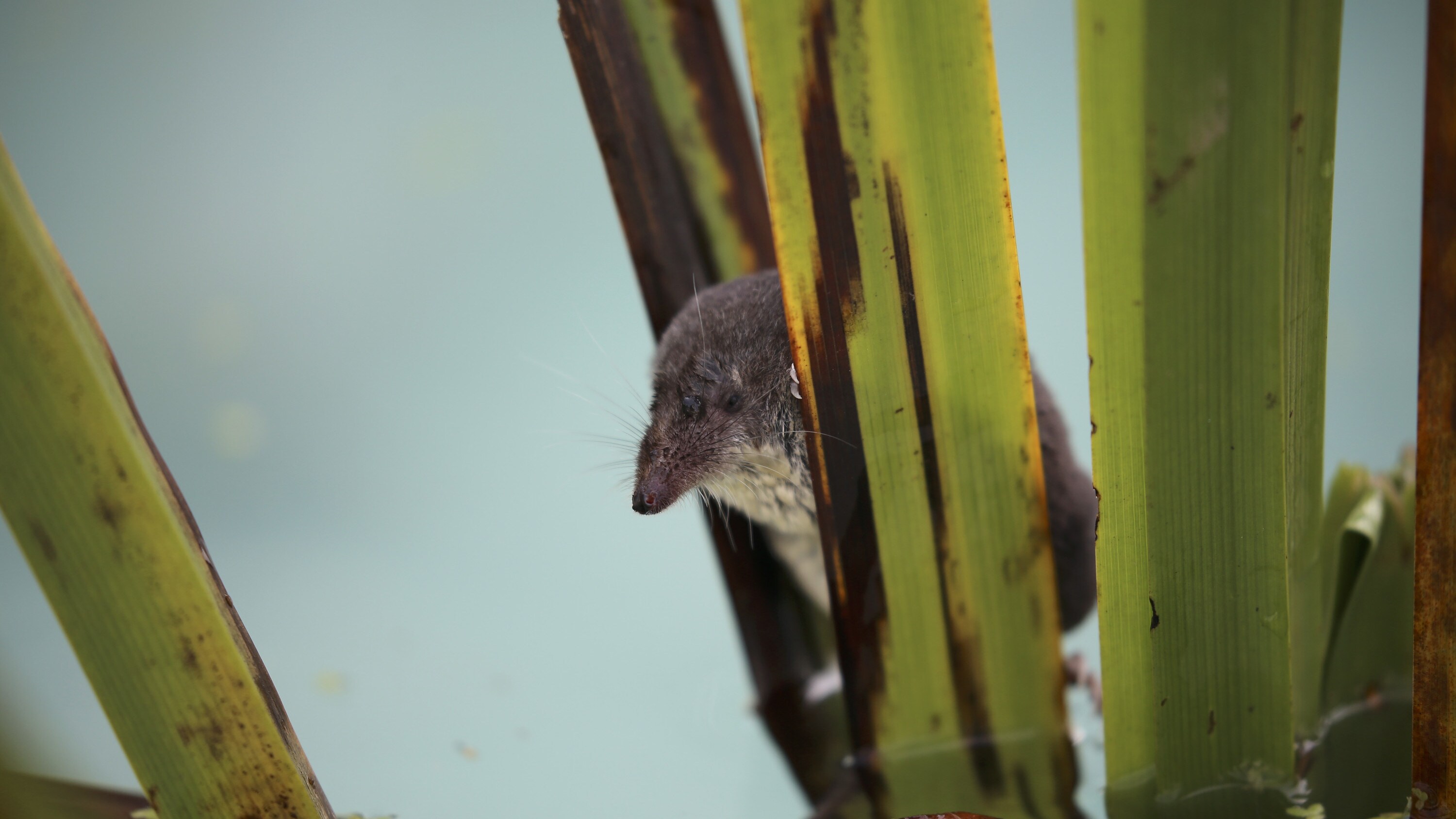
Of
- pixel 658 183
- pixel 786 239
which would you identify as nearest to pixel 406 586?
pixel 658 183

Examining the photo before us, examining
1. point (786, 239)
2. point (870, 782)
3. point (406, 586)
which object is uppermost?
point (786, 239)

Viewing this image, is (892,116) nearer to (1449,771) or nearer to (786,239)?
(786,239)

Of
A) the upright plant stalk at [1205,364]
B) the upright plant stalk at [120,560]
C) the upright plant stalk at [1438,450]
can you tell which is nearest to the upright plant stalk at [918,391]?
the upright plant stalk at [1205,364]

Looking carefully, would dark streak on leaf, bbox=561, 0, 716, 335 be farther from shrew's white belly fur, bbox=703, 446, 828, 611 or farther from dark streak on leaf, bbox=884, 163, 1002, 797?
dark streak on leaf, bbox=884, 163, 1002, 797

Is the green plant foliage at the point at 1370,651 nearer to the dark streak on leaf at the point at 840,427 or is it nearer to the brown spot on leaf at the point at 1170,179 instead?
the dark streak on leaf at the point at 840,427

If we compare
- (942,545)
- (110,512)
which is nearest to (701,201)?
(942,545)

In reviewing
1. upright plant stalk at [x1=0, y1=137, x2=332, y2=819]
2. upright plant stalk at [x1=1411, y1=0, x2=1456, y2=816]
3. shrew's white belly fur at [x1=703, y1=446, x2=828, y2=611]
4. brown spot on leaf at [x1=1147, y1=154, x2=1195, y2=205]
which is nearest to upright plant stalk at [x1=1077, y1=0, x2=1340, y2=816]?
brown spot on leaf at [x1=1147, y1=154, x2=1195, y2=205]

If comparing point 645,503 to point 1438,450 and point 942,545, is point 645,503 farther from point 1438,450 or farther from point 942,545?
point 1438,450
